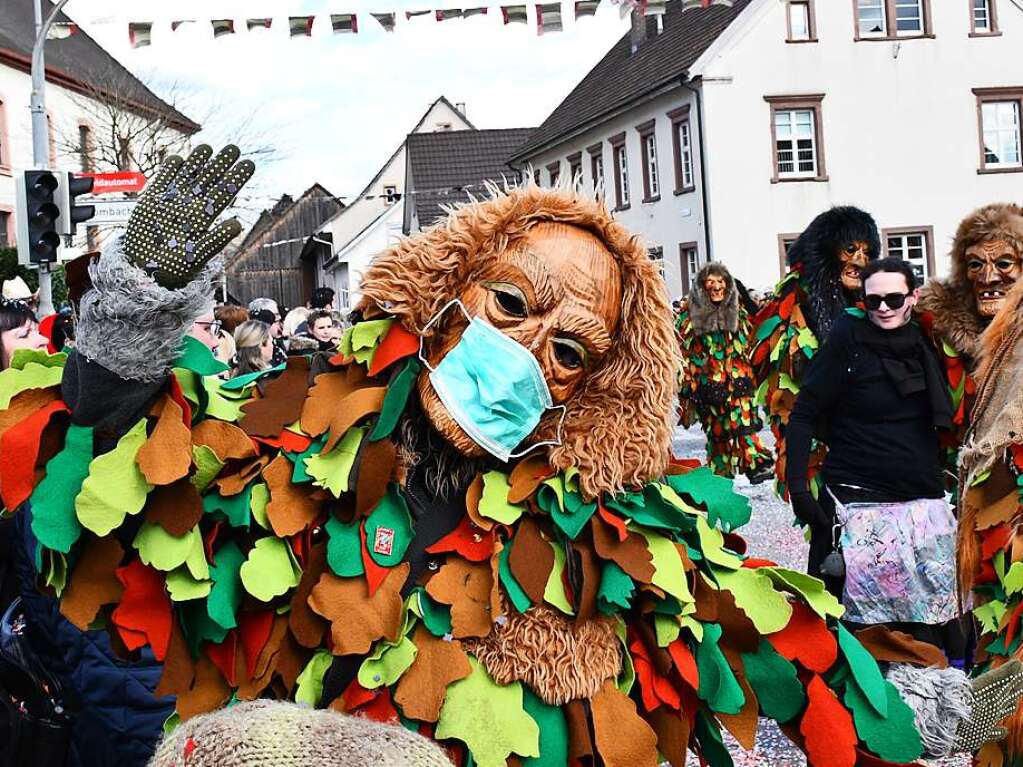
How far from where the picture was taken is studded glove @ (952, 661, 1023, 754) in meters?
2.17

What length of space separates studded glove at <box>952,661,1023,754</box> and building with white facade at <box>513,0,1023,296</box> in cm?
2180

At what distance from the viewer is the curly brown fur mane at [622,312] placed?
212 centimetres

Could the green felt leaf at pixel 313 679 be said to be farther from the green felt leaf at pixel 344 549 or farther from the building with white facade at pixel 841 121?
the building with white facade at pixel 841 121

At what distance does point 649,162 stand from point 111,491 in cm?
2550

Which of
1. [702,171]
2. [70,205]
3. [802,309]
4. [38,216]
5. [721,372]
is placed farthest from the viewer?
[702,171]

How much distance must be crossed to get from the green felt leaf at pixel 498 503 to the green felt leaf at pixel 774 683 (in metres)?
0.50

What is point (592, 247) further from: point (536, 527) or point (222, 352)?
point (222, 352)

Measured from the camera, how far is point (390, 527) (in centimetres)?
205

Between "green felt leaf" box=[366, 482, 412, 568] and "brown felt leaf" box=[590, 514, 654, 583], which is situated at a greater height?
"green felt leaf" box=[366, 482, 412, 568]

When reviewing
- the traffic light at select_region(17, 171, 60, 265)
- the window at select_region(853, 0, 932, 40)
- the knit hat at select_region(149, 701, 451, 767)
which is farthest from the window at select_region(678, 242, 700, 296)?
the knit hat at select_region(149, 701, 451, 767)

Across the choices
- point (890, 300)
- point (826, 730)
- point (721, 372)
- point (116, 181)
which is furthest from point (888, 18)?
point (826, 730)

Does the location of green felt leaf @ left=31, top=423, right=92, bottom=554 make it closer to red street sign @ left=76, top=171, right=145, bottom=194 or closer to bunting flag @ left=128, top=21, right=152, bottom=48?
red street sign @ left=76, top=171, right=145, bottom=194

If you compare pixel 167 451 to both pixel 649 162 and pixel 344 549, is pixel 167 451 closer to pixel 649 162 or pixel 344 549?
pixel 344 549

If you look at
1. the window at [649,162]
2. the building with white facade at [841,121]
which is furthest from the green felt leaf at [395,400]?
the window at [649,162]
